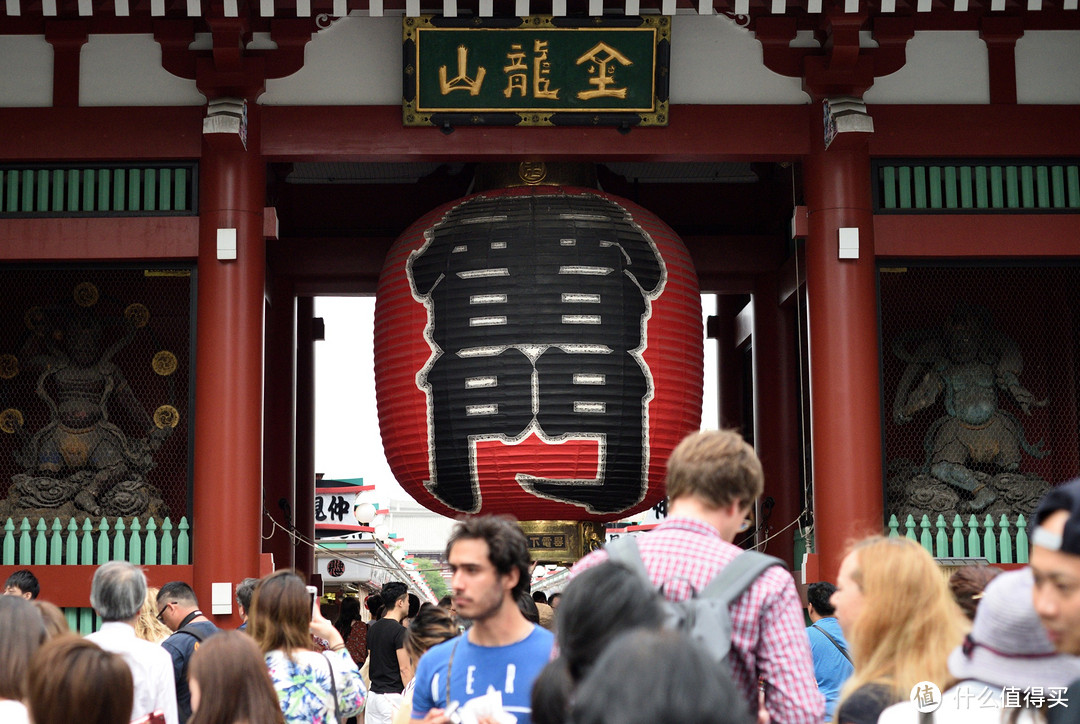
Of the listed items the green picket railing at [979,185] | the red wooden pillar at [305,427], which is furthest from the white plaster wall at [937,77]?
the red wooden pillar at [305,427]

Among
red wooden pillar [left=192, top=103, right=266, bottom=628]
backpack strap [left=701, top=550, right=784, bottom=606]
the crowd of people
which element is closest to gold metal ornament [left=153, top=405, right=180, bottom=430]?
red wooden pillar [left=192, top=103, right=266, bottom=628]

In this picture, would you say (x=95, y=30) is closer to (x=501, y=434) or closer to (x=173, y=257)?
(x=173, y=257)

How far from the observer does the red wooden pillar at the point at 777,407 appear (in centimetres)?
1323

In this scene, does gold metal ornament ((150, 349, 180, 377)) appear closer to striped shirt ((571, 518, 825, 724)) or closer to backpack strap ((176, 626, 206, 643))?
backpack strap ((176, 626, 206, 643))

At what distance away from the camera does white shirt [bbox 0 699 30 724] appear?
320cm

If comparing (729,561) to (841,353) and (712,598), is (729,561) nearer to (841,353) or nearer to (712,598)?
(712,598)

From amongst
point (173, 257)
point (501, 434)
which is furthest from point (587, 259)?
point (173, 257)

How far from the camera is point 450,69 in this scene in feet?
32.3

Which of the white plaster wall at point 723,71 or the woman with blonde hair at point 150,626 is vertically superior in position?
the white plaster wall at point 723,71

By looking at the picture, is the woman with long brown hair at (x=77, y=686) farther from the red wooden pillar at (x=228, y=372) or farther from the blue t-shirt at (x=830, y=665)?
the red wooden pillar at (x=228, y=372)

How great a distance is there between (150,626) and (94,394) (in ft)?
19.6

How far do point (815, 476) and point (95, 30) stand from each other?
19.9 ft

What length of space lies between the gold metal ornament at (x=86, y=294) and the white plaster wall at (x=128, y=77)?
231cm

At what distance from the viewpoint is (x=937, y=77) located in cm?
1016
